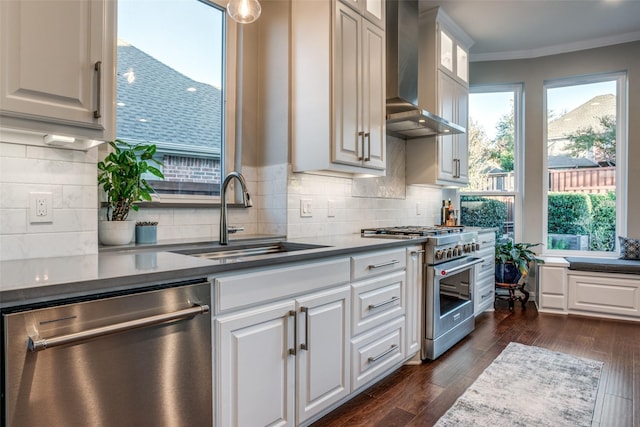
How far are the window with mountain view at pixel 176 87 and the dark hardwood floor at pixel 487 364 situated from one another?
161 cm

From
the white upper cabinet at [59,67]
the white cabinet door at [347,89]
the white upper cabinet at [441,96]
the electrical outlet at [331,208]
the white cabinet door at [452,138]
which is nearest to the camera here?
the white upper cabinet at [59,67]

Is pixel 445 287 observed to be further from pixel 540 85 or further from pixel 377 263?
pixel 540 85

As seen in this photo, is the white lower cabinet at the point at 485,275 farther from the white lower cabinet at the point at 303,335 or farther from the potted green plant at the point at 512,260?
the white lower cabinet at the point at 303,335

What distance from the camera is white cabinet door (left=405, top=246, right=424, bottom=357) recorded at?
2.52m

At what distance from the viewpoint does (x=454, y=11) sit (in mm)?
3562

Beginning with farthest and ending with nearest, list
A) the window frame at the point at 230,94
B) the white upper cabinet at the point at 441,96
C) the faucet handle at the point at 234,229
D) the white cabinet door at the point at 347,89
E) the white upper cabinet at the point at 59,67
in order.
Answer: the white upper cabinet at the point at 441,96, the window frame at the point at 230,94, the white cabinet door at the point at 347,89, the faucet handle at the point at 234,229, the white upper cabinet at the point at 59,67

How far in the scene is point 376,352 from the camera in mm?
2217

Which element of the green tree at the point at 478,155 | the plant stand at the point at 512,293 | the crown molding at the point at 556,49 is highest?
the crown molding at the point at 556,49

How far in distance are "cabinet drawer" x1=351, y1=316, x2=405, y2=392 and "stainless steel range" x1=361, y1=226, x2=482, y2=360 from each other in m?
0.32

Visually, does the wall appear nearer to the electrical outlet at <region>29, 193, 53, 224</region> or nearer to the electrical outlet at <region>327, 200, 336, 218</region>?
the electrical outlet at <region>327, 200, 336, 218</region>

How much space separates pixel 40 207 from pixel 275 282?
0.96 metres

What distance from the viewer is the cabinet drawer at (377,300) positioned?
2.06 m

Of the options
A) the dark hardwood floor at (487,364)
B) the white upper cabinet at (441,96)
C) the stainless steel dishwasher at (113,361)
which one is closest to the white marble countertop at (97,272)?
the stainless steel dishwasher at (113,361)

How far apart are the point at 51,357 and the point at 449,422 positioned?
178cm
